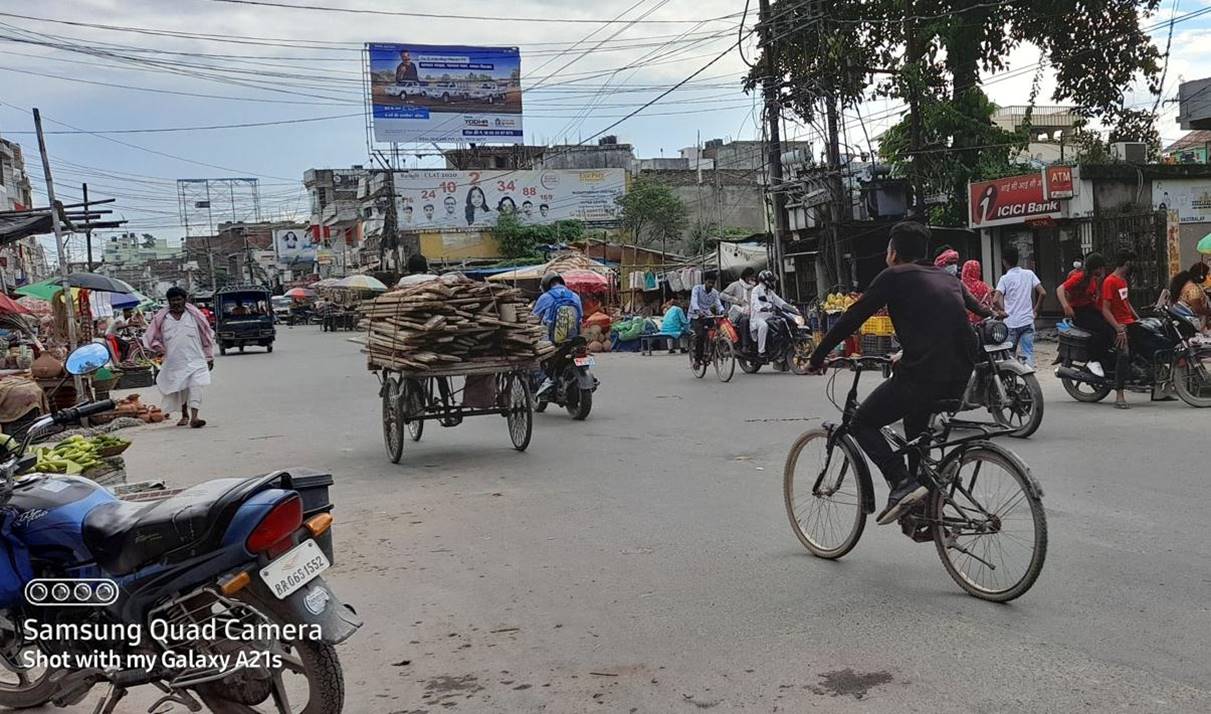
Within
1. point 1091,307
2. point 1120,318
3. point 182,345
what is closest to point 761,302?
point 1091,307

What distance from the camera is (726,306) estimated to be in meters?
19.2

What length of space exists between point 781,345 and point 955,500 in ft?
41.7

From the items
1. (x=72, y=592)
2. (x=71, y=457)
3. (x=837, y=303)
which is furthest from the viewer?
(x=837, y=303)

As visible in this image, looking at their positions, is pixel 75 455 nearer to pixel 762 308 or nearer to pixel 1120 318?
pixel 1120 318

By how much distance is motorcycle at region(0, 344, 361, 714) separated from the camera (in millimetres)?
3334

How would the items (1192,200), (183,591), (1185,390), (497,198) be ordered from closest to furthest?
(183,591), (1185,390), (1192,200), (497,198)

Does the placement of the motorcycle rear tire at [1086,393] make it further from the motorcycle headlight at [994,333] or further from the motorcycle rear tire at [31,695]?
the motorcycle rear tire at [31,695]

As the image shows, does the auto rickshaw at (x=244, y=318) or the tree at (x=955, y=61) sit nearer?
the tree at (x=955, y=61)

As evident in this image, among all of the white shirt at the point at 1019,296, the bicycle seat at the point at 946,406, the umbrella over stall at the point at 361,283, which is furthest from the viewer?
the umbrella over stall at the point at 361,283

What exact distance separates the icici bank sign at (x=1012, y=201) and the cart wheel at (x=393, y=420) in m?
16.9

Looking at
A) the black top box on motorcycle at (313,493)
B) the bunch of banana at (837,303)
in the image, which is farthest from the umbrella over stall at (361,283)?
the black top box on motorcycle at (313,493)

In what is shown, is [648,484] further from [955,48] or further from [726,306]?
[955,48]

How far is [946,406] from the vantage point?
201 inches

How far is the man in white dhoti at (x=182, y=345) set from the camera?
13133 millimetres
